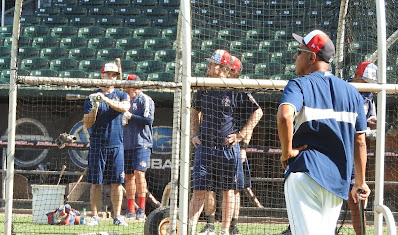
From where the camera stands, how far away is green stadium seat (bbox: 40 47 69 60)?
1514 centimetres

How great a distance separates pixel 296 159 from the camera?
4.08 meters

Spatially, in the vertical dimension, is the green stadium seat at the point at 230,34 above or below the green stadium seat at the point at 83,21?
below

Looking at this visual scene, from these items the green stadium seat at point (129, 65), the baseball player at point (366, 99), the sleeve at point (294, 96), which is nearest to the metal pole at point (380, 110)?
the baseball player at point (366, 99)

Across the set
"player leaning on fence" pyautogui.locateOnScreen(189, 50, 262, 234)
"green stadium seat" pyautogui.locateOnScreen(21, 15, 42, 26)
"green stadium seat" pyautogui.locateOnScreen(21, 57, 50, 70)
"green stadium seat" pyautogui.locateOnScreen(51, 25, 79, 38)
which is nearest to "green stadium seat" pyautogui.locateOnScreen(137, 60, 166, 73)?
"green stadium seat" pyautogui.locateOnScreen(21, 57, 50, 70)

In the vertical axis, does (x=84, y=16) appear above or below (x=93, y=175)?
above

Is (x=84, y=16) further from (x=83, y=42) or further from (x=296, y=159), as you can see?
(x=296, y=159)

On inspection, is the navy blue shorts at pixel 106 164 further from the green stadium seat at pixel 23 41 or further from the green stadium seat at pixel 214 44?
the green stadium seat at pixel 23 41

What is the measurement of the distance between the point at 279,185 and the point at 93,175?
3672mm

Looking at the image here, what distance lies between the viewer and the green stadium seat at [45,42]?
15.7 metres

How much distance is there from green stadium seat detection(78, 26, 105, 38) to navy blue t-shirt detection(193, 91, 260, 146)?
9480 millimetres

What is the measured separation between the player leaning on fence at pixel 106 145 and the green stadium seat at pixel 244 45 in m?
6.10

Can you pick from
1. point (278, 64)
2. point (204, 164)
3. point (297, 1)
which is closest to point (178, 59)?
point (204, 164)

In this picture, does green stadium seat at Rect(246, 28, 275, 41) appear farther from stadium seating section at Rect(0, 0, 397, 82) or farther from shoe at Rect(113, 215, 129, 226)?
shoe at Rect(113, 215, 129, 226)

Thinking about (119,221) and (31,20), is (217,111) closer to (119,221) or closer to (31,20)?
(119,221)
